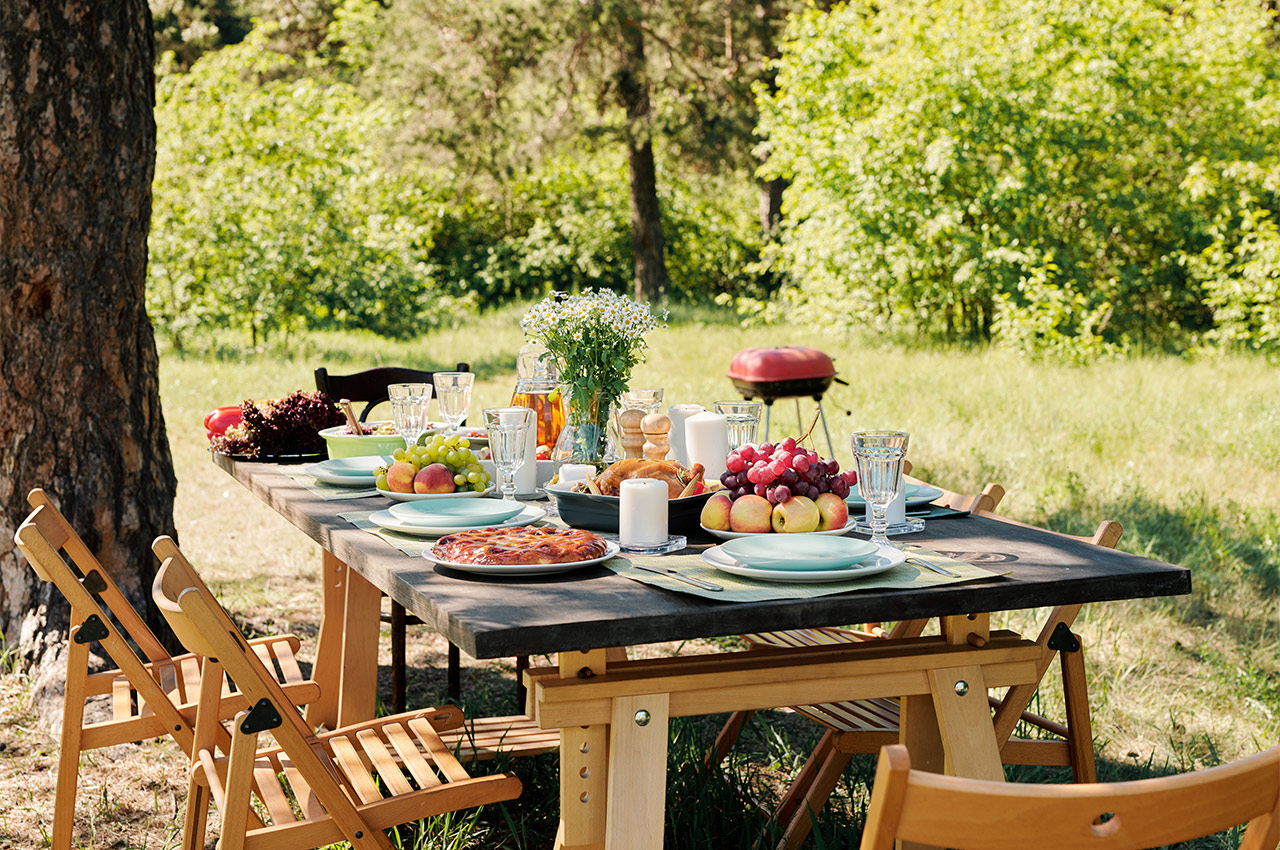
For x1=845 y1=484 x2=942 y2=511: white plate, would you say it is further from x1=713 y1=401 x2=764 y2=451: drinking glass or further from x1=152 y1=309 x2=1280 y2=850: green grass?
x1=152 y1=309 x2=1280 y2=850: green grass

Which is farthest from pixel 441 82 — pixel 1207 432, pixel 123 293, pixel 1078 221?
pixel 123 293

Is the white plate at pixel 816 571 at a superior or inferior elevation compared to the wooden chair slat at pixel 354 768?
superior

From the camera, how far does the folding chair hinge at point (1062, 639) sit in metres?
2.37

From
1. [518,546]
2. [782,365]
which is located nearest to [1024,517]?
[782,365]

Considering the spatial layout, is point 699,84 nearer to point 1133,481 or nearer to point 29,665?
point 1133,481

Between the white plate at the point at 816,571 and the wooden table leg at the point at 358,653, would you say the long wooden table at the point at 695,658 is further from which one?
the wooden table leg at the point at 358,653

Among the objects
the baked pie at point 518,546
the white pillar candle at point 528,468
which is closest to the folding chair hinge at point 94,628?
the baked pie at point 518,546

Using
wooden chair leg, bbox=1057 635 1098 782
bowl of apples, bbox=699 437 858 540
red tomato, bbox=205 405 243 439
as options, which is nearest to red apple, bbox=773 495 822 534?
bowl of apples, bbox=699 437 858 540

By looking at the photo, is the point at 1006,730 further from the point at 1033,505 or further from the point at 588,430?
the point at 1033,505

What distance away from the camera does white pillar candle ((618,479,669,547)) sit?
7.32 ft

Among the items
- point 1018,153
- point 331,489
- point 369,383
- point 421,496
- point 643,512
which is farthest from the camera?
point 1018,153

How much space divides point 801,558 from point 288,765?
1.17 meters

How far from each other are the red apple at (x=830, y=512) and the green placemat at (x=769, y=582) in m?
0.19

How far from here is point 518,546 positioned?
2.11m
